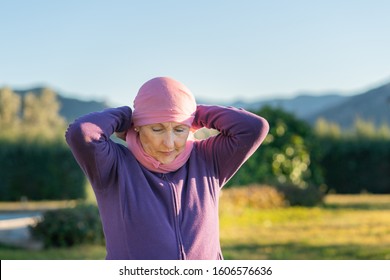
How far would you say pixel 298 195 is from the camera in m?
12.8

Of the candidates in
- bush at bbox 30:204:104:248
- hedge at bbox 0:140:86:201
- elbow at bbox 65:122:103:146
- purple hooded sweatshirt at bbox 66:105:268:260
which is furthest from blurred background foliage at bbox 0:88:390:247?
elbow at bbox 65:122:103:146

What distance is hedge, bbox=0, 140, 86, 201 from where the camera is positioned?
15.6 meters

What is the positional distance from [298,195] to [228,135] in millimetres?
10743

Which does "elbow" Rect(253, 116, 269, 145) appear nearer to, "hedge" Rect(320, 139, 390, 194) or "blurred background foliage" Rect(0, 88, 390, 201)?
"blurred background foliage" Rect(0, 88, 390, 201)

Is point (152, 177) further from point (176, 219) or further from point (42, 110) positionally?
point (42, 110)

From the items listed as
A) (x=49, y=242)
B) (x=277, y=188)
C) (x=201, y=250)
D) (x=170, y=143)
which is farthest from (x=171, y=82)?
(x=277, y=188)

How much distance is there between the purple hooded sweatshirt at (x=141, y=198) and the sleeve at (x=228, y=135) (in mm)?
63

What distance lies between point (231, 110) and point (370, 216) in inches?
361

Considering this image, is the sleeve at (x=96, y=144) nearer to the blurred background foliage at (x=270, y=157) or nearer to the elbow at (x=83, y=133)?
the elbow at (x=83, y=133)

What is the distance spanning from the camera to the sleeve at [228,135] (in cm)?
223

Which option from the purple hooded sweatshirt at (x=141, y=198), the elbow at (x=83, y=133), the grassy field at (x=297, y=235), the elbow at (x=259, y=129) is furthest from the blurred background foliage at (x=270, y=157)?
the elbow at (x=83, y=133)
